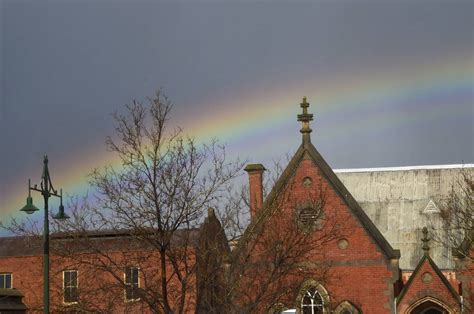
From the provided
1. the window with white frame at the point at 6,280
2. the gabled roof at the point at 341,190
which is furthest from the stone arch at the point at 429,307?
the window with white frame at the point at 6,280

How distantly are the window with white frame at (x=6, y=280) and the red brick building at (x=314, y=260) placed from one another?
6 centimetres

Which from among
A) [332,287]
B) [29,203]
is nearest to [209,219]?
[29,203]

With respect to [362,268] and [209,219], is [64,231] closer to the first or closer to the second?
[209,219]

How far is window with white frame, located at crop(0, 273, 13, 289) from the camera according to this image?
5656 centimetres

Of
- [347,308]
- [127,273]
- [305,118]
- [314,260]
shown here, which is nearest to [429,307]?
[347,308]

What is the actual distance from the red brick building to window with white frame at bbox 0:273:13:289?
6cm

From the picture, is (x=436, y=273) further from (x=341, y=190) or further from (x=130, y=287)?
(x=130, y=287)

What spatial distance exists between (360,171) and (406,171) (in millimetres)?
2873

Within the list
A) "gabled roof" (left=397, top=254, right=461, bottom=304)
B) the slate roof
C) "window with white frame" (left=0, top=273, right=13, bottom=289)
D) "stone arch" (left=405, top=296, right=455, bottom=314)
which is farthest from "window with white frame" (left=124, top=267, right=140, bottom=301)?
"window with white frame" (left=0, top=273, right=13, bottom=289)

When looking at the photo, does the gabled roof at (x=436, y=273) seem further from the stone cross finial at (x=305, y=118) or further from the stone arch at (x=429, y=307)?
the stone cross finial at (x=305, y=118)

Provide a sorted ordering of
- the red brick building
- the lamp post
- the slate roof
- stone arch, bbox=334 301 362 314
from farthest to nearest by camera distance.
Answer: stone arch, bbox=334 301 362 314 < the slate roof < the red brick building < the lamp post

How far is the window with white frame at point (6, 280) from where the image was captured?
56562mm

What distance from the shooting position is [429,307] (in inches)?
1871

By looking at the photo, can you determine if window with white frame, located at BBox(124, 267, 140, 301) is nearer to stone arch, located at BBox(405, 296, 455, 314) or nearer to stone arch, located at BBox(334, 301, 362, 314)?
stone arch, located at BBox(334, 301, 362, 314)
